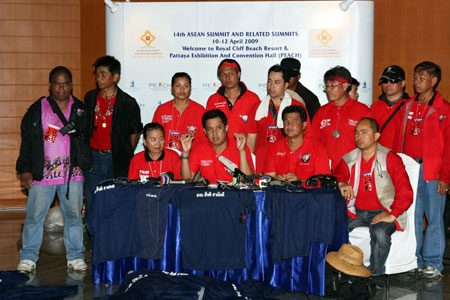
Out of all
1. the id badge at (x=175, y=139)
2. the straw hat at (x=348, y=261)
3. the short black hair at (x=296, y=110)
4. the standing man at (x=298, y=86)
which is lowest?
the straw hat at (x=348, y=261)

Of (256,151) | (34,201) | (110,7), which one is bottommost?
(34,201)

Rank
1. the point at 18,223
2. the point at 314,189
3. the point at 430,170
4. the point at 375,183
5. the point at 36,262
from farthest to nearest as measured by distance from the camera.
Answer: the point at 18,223 → the point at 36,262 → the point at 430,170 → the point at 375,183 → the point at 314,189

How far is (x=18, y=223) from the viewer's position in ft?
26.2

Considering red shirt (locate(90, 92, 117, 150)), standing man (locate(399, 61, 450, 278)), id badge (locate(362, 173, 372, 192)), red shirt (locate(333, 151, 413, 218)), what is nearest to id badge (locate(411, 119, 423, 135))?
standing man (locate(399, 61, 450, 278))

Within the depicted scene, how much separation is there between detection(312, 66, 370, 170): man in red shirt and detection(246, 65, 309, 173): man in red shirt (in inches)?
13.1

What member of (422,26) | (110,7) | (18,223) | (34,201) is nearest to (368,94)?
(422,26)

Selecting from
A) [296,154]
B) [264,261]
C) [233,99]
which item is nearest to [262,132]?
[233,99]

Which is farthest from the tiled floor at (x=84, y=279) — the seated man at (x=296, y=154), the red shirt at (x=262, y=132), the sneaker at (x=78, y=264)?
the red shirt at (x=262, y=132)

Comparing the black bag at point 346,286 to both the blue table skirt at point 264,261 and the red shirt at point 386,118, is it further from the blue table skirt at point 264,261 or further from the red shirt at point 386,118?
the red shirt at point 386,118

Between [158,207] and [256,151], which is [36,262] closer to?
[158,207]

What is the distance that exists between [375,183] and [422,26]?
439 cm

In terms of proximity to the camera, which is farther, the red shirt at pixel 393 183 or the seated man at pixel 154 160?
the seated man at pixel 154 160

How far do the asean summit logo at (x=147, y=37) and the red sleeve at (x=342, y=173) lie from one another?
10.4 ft

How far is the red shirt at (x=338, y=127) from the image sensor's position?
5.54 meters
